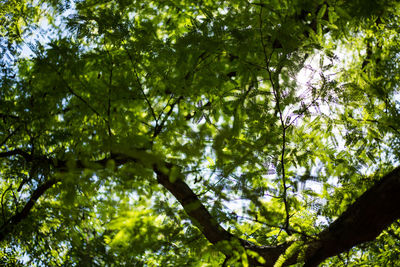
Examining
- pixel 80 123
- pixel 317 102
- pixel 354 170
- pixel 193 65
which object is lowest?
pixel 354 170

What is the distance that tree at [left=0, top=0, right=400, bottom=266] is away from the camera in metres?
2.41

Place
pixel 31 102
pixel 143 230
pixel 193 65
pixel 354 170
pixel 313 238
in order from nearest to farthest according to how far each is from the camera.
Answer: pixel 143 230 → pixel 313 238 → pixel 193 65 → pixel 31 102 → pixel 354 170

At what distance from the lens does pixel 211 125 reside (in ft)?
11.4

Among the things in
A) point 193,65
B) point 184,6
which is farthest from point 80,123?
point 184,6

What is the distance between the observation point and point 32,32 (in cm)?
423

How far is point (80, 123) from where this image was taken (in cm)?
396

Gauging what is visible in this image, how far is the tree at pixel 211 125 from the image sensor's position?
241 centimetres

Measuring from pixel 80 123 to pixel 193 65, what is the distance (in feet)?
5.74

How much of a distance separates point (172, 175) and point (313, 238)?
5.28 feet

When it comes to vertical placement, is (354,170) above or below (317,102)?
below

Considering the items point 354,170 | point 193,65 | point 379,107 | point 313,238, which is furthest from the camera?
point 379,107

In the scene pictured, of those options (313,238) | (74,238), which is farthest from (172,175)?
(74,238)

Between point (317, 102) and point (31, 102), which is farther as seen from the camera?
point (31, 102)

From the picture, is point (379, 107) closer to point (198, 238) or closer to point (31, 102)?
point (198, 238)
